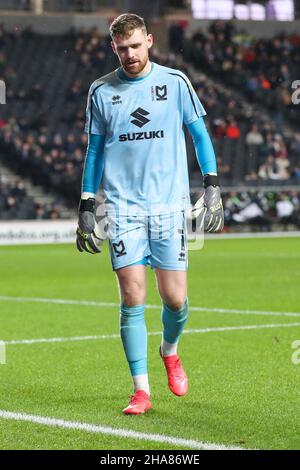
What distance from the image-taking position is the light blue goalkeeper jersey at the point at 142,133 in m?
6.58

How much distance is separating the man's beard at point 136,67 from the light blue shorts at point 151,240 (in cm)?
85

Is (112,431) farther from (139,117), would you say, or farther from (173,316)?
(139,117)

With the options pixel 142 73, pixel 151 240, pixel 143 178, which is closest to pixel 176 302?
pixel 151 240

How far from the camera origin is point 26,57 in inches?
1336

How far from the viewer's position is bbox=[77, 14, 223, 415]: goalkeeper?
6566 mm

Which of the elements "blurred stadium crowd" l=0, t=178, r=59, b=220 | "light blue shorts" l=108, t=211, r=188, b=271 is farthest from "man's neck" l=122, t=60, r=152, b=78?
"blurred stadium crowd" l=0, t=178, r=59, b=220

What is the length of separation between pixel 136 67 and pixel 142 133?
1.27ft

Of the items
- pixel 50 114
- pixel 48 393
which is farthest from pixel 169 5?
pixel 48 393

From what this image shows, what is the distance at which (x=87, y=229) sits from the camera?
676 cm

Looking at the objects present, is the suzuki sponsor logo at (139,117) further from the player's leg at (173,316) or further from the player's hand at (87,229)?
the player's leg at (173,316)

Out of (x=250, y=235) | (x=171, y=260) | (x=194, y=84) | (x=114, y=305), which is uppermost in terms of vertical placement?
(x=171, y=260)

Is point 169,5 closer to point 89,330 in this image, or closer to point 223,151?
point 223,151

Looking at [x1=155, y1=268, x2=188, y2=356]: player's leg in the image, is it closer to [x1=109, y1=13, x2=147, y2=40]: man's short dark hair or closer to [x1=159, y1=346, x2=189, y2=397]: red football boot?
[x1=159, y1=346, x2=189, y2=397]: red football boot

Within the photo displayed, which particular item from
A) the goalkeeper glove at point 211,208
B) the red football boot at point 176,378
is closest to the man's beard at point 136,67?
the goalkeeper glove at point 211,208
